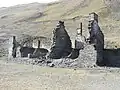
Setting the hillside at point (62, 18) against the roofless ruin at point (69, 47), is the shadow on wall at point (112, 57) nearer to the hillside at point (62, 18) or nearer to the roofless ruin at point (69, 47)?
the roofless ruin at point (69, 47)

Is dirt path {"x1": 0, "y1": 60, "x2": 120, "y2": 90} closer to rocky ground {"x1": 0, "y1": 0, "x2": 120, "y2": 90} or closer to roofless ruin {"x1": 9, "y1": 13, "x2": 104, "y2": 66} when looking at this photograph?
rocky ground {"x1": 0, "y1": 0, "x2": 120, "y2": 90}

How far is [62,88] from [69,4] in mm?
88052

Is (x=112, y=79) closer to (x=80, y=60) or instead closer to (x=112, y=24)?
(x=80, y=60)

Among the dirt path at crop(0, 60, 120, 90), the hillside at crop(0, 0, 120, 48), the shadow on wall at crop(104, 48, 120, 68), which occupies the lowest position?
the dirt path at crop(0, 60, 120, 90)

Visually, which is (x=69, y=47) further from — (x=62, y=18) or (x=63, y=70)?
(x=62, y=18)

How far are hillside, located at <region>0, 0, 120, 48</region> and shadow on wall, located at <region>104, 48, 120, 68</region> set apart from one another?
1264 inches

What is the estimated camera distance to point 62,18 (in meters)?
91.5

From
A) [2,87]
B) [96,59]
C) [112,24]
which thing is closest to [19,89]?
[2,87]

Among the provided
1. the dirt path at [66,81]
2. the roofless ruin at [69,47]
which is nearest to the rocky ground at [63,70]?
the dirt path at [66,81]

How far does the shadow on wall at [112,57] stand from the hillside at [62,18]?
32102 mm

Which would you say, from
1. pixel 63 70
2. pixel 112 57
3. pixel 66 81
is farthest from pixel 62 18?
pixel 66 81

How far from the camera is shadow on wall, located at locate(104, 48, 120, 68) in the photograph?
37.0 m

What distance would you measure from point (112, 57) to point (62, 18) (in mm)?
54942

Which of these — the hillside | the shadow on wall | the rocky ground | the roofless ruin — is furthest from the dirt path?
the hillside
